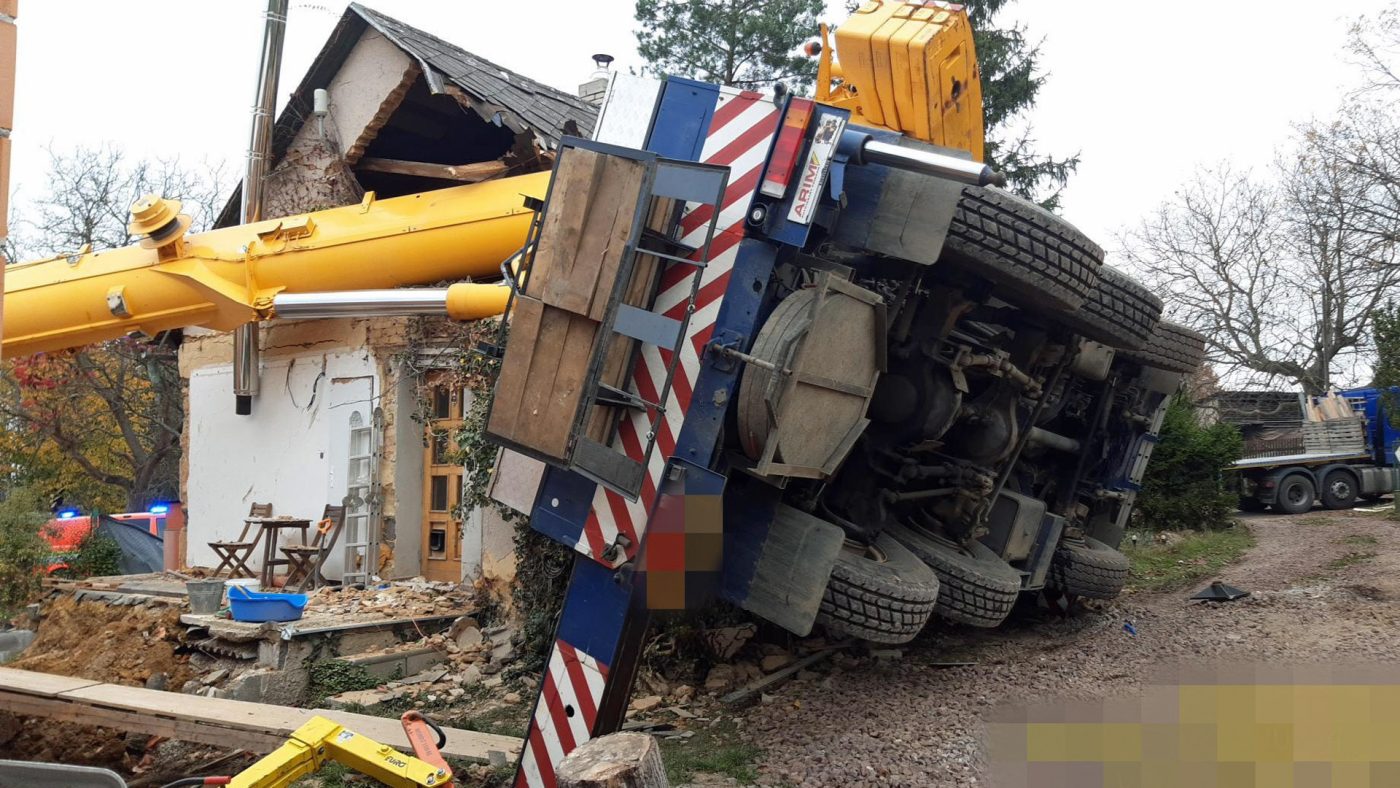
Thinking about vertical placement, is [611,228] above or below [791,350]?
above

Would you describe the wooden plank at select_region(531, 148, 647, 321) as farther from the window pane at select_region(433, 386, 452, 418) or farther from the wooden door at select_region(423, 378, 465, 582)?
the window pane at select_region(433, 386, 452, 418)

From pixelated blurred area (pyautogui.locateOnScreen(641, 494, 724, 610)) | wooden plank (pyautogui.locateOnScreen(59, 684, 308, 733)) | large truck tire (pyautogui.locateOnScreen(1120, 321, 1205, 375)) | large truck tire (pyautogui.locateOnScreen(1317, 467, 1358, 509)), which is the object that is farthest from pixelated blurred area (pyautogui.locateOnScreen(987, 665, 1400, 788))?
large truck tire (pyautogui.locateOnScreen(1317, 467, 1358, 509))

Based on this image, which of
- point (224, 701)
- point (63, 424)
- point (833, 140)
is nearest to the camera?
point (833, 140)

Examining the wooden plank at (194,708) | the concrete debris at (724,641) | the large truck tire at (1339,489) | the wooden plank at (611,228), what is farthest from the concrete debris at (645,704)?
the large truck tire at (1339,489)

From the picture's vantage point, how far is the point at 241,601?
303 inches

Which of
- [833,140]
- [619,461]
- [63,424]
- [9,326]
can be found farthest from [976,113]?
[63,424]

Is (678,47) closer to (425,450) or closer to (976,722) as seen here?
(425,450)

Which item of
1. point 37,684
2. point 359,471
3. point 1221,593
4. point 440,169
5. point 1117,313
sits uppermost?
point 1117,313

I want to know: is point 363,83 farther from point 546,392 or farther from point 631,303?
point 546,392

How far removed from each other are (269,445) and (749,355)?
8633 millimetres

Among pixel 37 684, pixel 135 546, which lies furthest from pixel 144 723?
pixel 135 546

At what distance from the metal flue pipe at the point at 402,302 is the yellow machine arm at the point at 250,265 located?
217mm

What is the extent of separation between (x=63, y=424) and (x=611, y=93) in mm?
22384

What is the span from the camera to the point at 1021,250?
15.6ft
